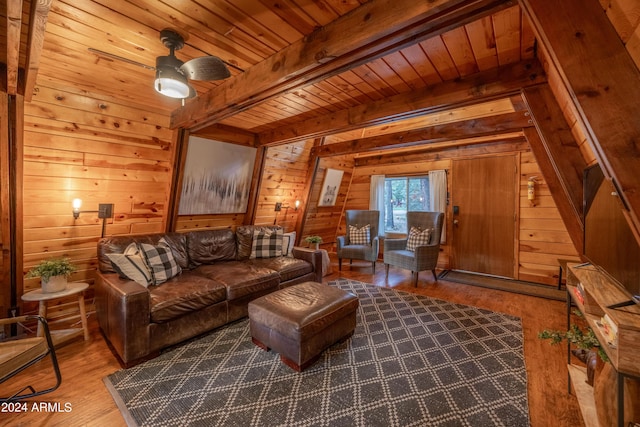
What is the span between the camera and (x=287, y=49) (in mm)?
1665

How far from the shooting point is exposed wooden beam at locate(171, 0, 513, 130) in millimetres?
1096

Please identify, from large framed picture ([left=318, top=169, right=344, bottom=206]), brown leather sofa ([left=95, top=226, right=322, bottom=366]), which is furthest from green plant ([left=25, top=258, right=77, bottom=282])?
large framed picture ([left=318, top=169, right=344, bottom=206])

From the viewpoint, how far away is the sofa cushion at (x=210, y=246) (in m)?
3.25

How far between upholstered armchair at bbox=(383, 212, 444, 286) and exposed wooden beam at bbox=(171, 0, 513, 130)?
3.03m

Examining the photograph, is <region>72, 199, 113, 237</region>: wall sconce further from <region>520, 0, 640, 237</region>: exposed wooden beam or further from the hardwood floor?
<region>520, 0, 640, 237</region>: exposed wooden beam

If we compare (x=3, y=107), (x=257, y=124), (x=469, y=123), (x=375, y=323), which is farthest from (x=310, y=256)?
(x=3, y=107)

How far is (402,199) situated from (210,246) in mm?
3836

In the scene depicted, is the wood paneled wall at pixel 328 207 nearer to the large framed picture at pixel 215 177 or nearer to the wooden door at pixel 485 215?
the large framed picture at pixel 215 177

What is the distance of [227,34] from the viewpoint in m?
1.56

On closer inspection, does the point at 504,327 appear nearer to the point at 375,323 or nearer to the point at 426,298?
the point at 426,298

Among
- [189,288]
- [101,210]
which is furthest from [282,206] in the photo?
[101,210]

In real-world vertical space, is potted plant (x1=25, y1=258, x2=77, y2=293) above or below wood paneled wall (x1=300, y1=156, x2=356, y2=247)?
below

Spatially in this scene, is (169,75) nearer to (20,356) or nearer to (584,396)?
(20,356)

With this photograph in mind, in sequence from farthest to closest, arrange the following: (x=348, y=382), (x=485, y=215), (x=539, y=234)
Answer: (x=485, y=215) < (x=539, y=234) < (x=348, y=382)
